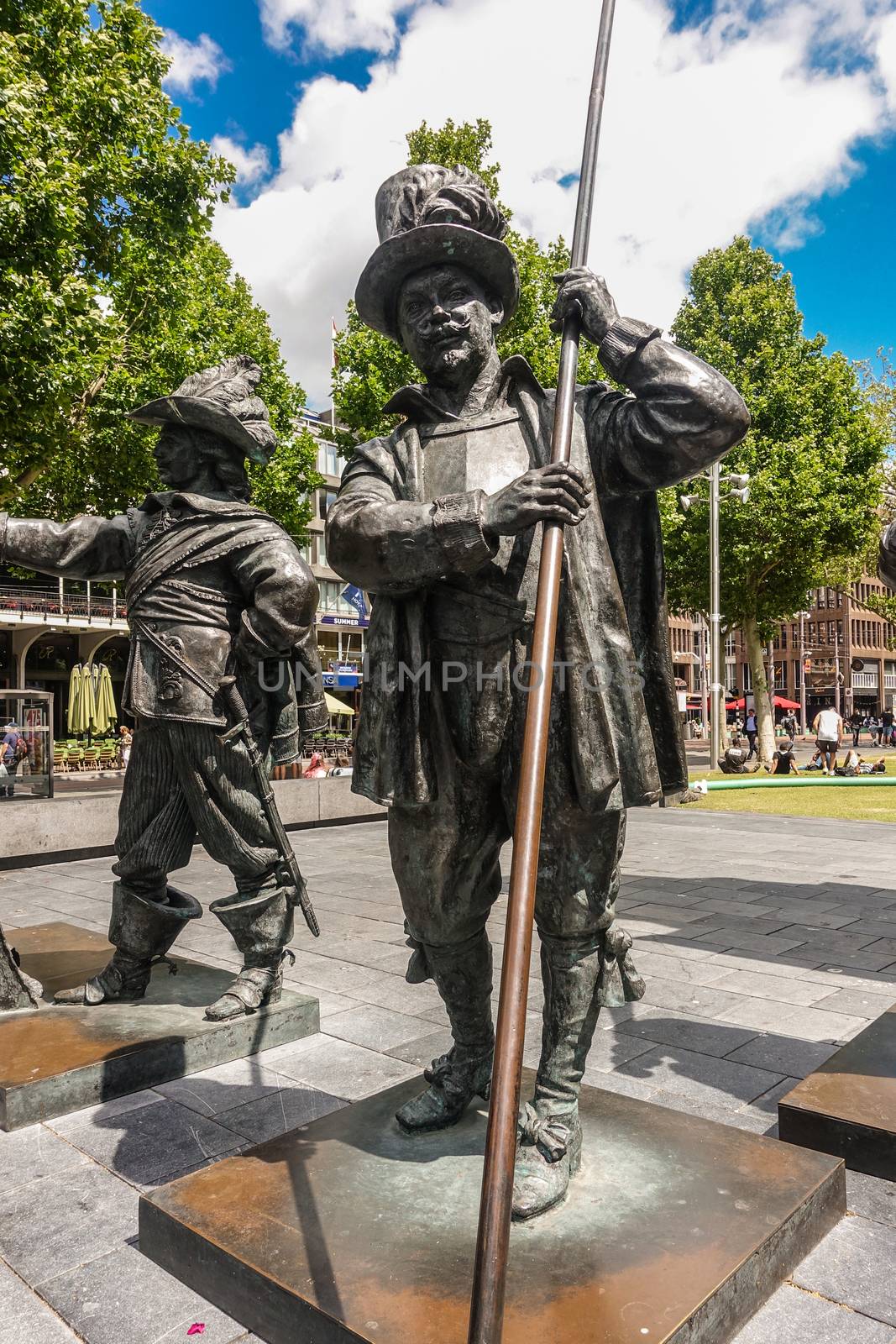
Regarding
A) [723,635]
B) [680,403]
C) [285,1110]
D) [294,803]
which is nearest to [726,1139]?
[285,1110]

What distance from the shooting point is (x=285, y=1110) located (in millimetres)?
3258

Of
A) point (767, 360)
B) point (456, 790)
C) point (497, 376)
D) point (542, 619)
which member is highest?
point (767, 360)

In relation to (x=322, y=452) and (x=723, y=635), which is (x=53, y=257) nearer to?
(x=723, y=635)

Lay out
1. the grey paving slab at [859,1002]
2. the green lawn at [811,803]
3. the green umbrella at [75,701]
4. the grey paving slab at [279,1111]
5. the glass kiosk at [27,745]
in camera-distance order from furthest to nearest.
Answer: the green umbrella at [75,701] → the green lawn at [811,803] → the glass kiosk at [27,745] → the grey paving slab at [859,1002] → the grey paving slab at [279,1111]

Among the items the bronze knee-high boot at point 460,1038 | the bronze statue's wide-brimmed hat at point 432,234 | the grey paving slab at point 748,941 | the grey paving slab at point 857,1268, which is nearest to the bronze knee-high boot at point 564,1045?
the bronze knee-high boot at point 460,1038

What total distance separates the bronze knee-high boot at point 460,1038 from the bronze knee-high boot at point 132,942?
5.52 ft

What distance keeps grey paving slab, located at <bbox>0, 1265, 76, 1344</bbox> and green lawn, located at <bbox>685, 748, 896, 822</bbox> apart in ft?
39.3

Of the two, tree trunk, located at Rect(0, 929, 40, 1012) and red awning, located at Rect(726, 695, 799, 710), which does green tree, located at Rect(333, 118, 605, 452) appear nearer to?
tree trunk, located at Rect(0, 929, 40, 1012)

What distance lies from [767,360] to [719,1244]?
946 inches

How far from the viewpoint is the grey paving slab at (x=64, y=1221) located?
7.82ft

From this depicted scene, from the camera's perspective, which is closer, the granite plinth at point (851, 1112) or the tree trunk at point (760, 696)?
the granite plinth at point (851, 1112)

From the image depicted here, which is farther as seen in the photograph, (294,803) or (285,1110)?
(294,803)

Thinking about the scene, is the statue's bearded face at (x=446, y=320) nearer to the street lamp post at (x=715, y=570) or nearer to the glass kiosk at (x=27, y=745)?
the glass kiosk at (x=27, y=745)

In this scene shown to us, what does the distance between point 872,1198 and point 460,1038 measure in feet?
4.10
